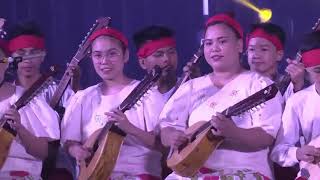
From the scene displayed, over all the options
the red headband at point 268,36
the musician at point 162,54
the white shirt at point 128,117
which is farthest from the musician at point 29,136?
the red headband at point 268,36

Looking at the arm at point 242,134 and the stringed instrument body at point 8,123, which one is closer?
the arm at point 242,134

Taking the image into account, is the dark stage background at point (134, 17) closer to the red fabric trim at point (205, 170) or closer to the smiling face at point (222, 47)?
the smiling face at point (222, 47)

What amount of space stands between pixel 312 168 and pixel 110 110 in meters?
1.13

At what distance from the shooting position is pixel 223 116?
133 inches

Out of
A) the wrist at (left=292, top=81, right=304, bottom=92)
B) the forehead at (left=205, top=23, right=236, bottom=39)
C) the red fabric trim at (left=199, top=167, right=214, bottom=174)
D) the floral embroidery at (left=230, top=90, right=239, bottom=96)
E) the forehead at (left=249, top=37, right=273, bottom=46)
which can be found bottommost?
the red fabric trim at (left=199, top=167, right=214, bottom=174)

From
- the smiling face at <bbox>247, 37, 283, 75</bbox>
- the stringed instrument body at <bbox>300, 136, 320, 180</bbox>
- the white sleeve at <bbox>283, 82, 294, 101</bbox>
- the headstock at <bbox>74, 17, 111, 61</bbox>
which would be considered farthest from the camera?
the headstock at <bbox>74, 17, 111, 61</bbox>

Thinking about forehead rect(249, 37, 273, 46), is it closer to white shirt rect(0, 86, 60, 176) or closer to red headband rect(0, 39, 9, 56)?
white shirt rect(0, 86, 60, 176)

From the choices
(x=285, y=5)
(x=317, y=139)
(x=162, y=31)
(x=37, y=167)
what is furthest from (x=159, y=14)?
(x=317, y=139)

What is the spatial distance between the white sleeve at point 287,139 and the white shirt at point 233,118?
71mm

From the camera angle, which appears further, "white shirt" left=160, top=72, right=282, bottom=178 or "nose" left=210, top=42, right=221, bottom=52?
"nose" left=210, top=42, right=221, bottom=52

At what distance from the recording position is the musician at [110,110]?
3975 mm

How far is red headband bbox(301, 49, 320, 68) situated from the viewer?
3689mm

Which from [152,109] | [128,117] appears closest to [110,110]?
[128,117]

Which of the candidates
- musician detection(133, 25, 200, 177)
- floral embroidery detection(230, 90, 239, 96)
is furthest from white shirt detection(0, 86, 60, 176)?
floral embroidery detection(230, 90, 239, 96)
